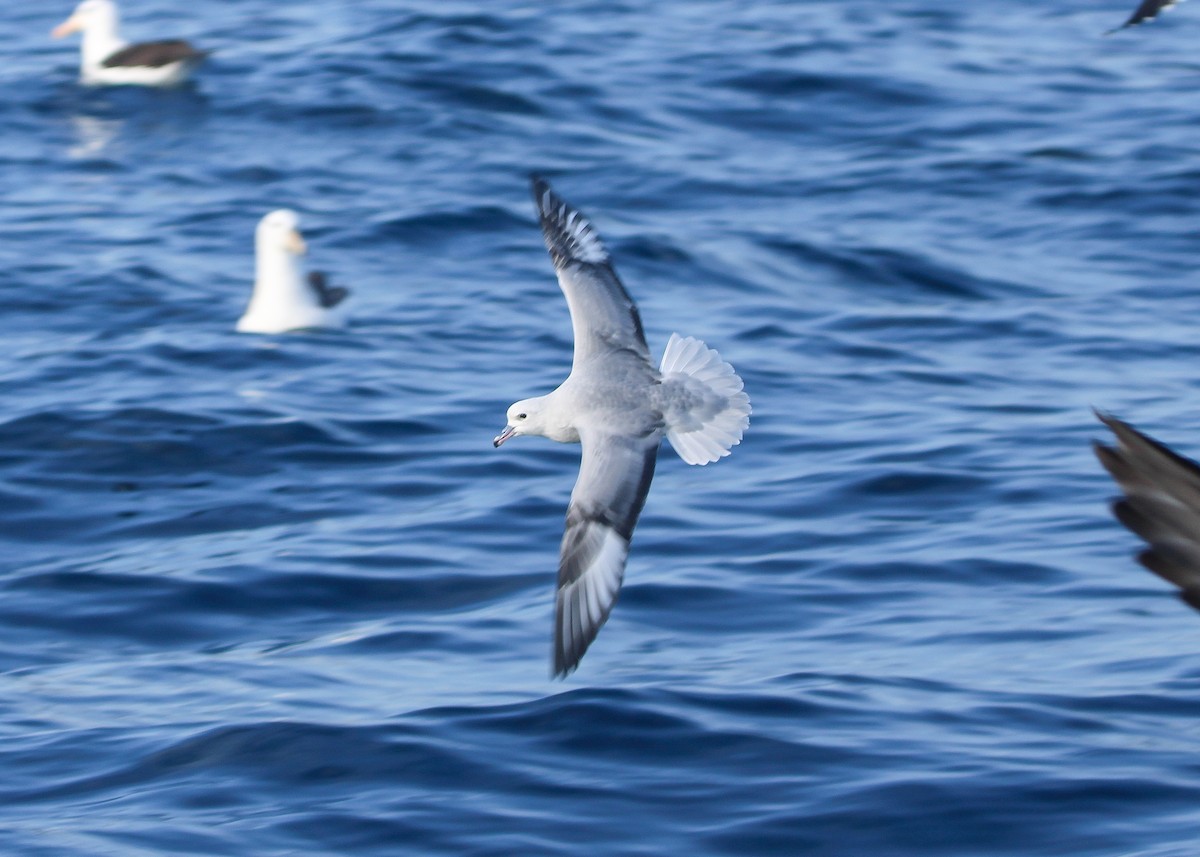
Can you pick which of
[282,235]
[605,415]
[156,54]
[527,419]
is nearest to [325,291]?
[282,235]

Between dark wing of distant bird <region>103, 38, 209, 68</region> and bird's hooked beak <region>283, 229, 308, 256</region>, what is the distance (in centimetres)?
509

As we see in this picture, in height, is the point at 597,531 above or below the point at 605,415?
below

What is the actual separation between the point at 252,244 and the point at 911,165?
454 centimetres

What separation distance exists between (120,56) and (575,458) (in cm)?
900

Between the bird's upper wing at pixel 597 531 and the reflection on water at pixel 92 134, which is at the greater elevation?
the bird's upper wing at pixel 597 531

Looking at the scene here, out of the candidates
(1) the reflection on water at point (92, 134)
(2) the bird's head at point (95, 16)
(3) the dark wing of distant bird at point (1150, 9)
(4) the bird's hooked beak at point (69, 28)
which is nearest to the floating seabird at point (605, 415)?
(3) the dark wing of distant bird at point (1150, 9)

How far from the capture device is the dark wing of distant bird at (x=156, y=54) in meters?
16.0

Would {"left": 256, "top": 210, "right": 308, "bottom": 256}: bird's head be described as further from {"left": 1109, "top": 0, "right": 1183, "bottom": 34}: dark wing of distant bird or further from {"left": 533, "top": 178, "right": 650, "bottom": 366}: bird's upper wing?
{"left": 533, "top": 178, "right": 650, "bottom": 366}: bird's upper wing

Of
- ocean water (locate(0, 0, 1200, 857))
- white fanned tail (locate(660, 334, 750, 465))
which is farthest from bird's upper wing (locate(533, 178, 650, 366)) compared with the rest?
ocean water (locate(0, 0, 1200, 857))

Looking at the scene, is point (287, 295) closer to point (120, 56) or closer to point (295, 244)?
point (295, 244)

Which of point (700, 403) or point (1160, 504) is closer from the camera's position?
point (1160, 504)

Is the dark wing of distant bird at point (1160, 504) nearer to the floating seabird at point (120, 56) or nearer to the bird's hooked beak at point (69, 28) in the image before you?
the floating seabird at point (120, 56)

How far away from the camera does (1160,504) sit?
270 cm

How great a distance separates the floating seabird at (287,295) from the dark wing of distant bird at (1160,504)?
8.33 m
